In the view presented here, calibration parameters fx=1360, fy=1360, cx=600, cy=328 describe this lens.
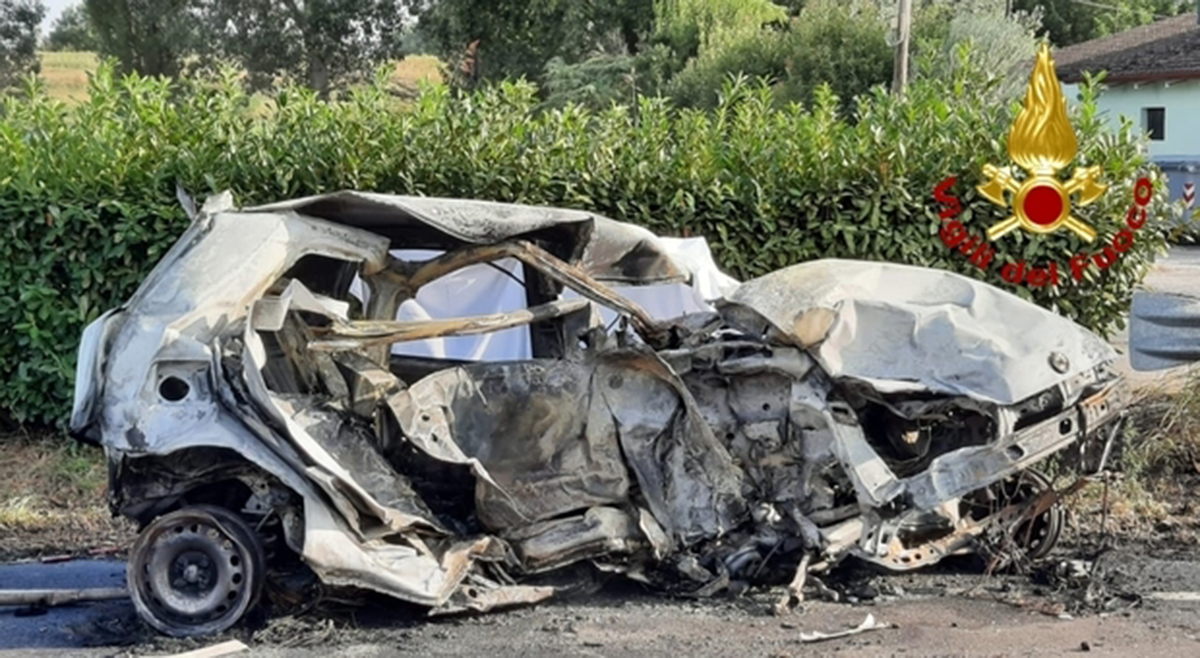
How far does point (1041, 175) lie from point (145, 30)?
110 ft

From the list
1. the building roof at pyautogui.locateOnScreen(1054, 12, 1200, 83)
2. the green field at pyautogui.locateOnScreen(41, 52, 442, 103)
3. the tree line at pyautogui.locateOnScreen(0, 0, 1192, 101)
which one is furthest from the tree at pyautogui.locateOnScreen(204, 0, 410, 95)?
the building roof at pyautogui.locateOnScreen(1054, 12, 1200, 83)

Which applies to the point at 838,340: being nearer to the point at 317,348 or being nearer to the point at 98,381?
the point at 317,348

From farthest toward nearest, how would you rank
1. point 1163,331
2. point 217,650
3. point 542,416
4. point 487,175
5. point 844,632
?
1. point 487,175
2. point 1163,331
3. point 542,416
4. point 844,632
5. point 217,650

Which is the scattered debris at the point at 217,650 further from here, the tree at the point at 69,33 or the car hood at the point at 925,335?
the tree at the point at 69,33

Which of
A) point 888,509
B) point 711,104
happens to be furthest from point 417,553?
point 711,104

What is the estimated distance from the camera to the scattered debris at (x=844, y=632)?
560cm

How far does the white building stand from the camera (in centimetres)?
2936

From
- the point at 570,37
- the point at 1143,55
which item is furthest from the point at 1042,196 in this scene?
the point at 1143,55

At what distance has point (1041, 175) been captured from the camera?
9258 mm

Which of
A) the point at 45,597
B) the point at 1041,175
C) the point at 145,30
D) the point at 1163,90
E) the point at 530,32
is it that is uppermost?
the point at 145,30

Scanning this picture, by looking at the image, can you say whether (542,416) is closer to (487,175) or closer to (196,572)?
(196,572)

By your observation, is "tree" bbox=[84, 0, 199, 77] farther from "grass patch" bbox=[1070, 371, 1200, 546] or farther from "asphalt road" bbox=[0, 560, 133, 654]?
"grass patch" bbox=[1070, 371, 1200, 546]

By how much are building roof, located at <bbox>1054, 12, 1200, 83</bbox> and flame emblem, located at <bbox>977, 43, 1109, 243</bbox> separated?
21046mm

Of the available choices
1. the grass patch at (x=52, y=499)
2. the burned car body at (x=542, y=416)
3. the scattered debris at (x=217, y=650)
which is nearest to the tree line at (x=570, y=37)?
the burned car body at (x=542, y=416)
